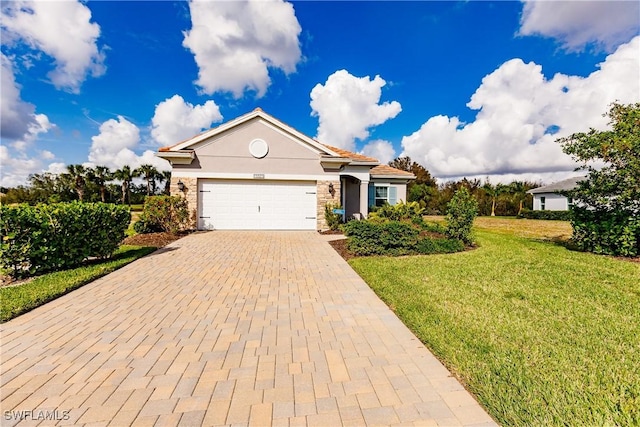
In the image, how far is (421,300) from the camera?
501 centimetres

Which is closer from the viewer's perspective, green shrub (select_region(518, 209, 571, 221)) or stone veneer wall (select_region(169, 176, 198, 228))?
stone veneer wall (select_region(169, 176, 198, 228))

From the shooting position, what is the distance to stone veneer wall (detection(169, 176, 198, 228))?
1366 cm

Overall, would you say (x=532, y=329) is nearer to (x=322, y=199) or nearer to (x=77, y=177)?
(x=322, y=199)

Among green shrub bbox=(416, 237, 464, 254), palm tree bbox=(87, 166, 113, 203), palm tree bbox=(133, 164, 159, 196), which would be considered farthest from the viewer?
palm tree bbox=(133, 164, 159, 196)

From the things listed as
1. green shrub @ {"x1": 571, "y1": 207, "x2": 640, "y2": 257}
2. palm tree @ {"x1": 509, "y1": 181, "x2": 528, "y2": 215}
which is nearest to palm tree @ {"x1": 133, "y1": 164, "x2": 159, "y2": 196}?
green shrub @ {"x1": 571, "y1": 207, "x2": 640, "y2": 257}

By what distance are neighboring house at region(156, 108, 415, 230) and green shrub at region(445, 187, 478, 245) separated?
19.3 feet

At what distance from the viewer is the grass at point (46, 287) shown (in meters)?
4.46

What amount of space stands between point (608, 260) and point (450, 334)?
25.9 feet

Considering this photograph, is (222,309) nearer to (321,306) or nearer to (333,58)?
(321,306)

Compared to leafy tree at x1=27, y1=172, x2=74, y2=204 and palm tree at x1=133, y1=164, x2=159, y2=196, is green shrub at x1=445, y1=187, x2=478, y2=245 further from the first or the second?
palm tree at x1=133, y1=164, x2=159, y2=196

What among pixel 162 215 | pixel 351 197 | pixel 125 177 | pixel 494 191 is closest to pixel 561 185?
pixel 494 191

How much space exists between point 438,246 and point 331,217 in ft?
19.6

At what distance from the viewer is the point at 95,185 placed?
35.8 m

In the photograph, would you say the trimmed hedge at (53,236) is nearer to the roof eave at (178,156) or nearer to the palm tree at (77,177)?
the roof eave at (178,156)
